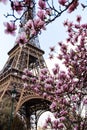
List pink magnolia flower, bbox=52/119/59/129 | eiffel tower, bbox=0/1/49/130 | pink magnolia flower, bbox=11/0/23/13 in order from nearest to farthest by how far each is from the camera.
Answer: pink magnolia flower, bbox=11/0/23/13, pink magnolia flower, bbox=52/119/59/129, eiffel tower, bbox=0/1/49/130

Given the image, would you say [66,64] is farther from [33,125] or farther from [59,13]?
[33,125]

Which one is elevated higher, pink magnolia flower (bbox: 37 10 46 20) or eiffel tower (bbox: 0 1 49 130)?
eiffel tower (bbox: 0 1 49 130)

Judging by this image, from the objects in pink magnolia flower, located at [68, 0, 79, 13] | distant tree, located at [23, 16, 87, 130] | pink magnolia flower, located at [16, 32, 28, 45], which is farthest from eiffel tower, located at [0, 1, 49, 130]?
pink magnolia flower, located at [68, 0, 79, 13]

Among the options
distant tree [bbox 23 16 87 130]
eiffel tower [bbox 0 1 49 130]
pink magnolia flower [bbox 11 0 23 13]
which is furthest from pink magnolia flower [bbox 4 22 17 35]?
eiffel tower [bbox 0 1 49 130]

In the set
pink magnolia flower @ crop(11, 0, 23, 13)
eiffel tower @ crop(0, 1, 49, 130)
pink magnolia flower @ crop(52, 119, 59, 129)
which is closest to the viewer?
pink magnolia flower @ crop(11, 0, 23, 13)

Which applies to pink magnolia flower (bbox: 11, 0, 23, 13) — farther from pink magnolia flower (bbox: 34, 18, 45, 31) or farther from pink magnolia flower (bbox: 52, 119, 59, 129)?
pink magnolia flower (bbox: 52, 119, 59, 129)

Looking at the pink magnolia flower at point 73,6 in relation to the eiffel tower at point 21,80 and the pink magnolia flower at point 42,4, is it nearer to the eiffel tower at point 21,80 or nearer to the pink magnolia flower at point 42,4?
the pink magnolia flower at point 42,4

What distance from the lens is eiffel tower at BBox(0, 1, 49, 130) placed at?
1294 inches

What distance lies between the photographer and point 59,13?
5.52m

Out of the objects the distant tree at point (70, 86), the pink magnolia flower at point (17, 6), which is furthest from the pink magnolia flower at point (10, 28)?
the distant tree at point (70, 86)

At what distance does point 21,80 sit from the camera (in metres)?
35.4

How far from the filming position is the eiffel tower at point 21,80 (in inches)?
1294

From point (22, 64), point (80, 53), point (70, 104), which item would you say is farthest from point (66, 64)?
point (22, 64)

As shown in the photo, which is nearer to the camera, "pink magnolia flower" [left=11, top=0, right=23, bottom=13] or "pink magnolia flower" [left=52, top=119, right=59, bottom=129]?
"pink magnolia flower" [left=11, top=0, right=23, bottom=13]
